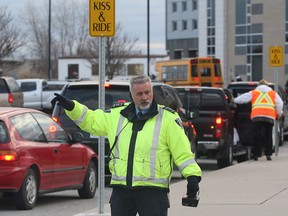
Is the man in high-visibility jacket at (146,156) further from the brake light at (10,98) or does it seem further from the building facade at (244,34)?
the building facade at (244,34)

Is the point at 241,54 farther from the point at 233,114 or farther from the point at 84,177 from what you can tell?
the point at 84,177

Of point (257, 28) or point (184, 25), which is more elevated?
point (184, 25)

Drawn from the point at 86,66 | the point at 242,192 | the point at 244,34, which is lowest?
the point at 242,192

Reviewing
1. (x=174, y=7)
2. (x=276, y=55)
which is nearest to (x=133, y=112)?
(x=276, y=55)

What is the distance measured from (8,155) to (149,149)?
4956mm

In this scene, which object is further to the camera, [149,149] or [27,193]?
[27,193]

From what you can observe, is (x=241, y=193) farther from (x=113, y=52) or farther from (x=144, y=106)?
(x=113, y=52)

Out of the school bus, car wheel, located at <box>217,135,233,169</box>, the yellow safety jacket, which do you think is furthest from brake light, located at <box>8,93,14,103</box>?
the yellow safety jacket

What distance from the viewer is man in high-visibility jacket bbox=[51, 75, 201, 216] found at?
242 inches

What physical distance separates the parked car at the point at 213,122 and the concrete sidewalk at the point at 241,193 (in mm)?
985

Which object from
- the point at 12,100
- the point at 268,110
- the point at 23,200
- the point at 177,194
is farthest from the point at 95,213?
the point at 12,100

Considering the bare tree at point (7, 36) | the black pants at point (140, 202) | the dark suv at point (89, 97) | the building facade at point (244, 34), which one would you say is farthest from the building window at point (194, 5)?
the black pants at point (140, 202)

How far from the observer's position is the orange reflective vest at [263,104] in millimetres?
17578

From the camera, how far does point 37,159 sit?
1111 cm
